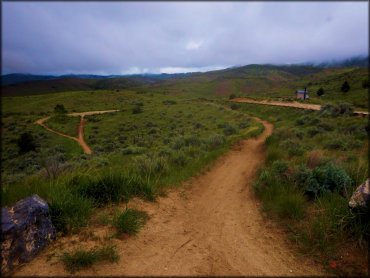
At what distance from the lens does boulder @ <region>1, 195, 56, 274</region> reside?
6.25ft

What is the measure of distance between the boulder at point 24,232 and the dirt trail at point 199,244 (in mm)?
139

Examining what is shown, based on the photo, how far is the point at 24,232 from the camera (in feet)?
6.90

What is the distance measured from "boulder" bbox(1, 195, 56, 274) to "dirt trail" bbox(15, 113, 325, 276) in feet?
0.46

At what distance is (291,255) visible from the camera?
9.04 feet

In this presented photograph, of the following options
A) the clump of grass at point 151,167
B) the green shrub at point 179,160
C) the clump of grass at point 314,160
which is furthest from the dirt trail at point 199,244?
the clump of grass at point 314,160

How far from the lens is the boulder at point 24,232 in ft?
6.25

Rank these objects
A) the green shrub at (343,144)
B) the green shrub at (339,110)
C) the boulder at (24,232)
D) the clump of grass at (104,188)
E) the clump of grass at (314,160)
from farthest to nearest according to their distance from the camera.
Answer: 1. the green shrub at (339,110)
2. the green shrub at (343,144)
3. the clump of grass at (314,160)
4. the clump of grass at (104,188)
5. the boulder at (24,232)

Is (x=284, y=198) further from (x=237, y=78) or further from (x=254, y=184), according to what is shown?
(x=237, y=78)

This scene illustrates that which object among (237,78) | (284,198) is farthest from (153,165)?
(237,78)

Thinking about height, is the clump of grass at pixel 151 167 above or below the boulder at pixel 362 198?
below

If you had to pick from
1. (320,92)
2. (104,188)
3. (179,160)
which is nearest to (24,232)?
(104,188)

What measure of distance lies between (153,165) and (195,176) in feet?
6.16

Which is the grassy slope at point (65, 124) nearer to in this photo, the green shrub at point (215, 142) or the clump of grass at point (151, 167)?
the green shrub at point (215, 142)

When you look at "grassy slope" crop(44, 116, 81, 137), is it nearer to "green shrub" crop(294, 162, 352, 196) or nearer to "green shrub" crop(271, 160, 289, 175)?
"green shrub" crop(271, 160, 289, 175)
